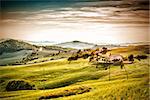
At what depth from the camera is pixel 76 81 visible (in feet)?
Answer: 12.1

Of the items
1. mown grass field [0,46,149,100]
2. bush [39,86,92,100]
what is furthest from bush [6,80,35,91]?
bush [39,86,92,100]

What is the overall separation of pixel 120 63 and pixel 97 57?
0.26 metres

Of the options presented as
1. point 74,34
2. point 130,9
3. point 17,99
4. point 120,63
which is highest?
point 130,9

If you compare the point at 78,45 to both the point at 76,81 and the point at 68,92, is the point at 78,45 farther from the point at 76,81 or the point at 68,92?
the point at 68,92

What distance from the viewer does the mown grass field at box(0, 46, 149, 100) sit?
11.8 ft

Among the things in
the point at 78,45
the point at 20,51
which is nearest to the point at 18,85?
the point at 20,51

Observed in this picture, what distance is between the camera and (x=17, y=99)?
3.54 metres

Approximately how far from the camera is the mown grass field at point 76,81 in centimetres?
360

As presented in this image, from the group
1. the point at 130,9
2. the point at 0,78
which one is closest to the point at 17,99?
the point at 0,78

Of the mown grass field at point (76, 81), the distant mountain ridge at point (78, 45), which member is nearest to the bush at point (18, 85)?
the mown grass field at point (76, 81)

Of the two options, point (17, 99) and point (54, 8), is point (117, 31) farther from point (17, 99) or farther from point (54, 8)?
point (17, 99)

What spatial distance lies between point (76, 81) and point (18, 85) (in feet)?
1.96

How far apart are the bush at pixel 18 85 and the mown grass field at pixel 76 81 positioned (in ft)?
0.10

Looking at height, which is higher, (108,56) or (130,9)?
(130,9)
